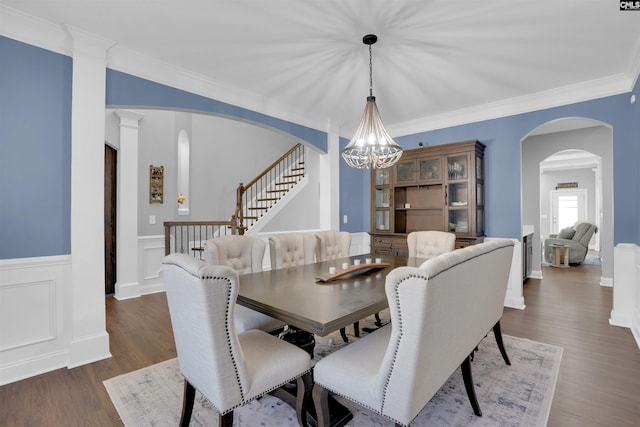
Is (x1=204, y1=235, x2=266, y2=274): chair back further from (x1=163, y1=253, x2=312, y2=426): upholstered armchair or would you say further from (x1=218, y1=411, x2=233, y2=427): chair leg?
(x1=218, y1=411, x2=233, y2=427): chair leg

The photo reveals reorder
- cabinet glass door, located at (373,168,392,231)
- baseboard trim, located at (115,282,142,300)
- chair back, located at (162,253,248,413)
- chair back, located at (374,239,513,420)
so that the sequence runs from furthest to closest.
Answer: cabinet glass door, located at (373,168,392,231) → baseboard trim, located at (115,282,142,300) → chair back, located at (162,253,248,413) → chair back, located at (374,239,513,420)

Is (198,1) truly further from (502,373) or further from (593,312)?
(593,312)

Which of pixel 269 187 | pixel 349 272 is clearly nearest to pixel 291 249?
pixel 349 272

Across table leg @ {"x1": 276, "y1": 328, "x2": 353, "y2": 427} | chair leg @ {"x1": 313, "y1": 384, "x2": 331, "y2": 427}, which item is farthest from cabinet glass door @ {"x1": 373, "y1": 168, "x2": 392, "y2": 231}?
chair leg @ {"x1": 313, "y1": 384, "x2": 331, "y2": 427}

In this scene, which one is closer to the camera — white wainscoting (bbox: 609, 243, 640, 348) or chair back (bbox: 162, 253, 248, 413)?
chair back (bbox: 162, 253, 248, 413)

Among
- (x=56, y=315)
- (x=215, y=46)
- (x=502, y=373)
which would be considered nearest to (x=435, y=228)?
(x=502, y=373)

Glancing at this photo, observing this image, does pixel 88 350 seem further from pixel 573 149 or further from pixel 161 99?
pixel 573 149

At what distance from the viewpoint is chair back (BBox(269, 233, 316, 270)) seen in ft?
9.64

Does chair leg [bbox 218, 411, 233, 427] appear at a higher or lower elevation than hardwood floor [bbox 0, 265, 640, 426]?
higher

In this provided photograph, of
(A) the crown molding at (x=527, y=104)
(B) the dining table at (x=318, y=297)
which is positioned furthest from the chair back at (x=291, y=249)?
(A) the crown molding at (x=527, y=104)

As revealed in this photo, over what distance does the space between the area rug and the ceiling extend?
2622mm

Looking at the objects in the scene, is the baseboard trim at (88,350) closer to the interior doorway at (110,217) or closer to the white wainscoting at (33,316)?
the white wainscoting at (33,316)

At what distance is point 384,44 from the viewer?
2.66 m

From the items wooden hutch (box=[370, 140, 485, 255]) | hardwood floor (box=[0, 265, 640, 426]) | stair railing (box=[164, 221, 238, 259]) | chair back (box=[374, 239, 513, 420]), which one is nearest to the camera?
chair back (box=[374, 239, 513, 420])
